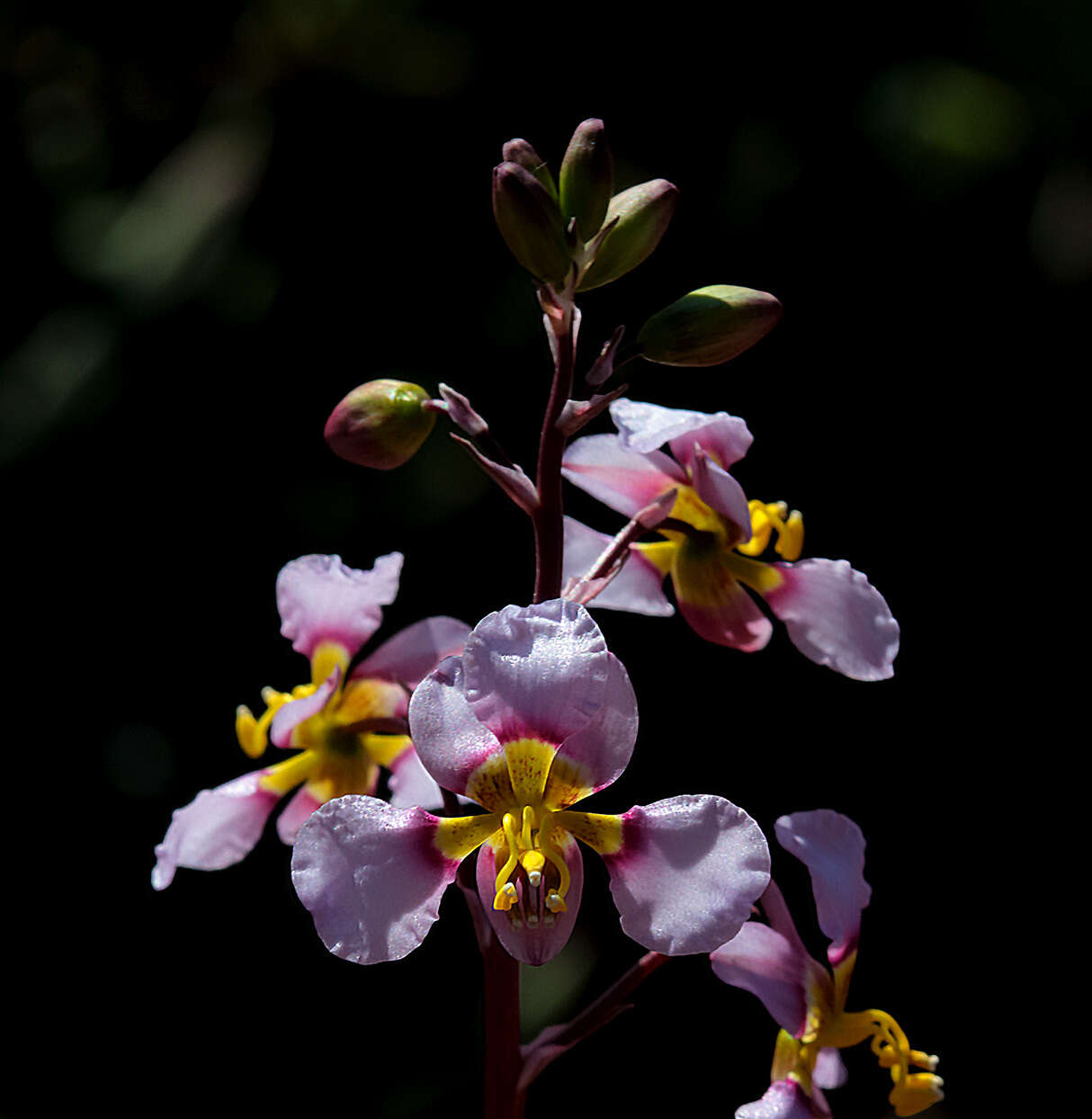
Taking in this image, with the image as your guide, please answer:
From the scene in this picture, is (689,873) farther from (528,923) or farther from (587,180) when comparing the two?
(587,180)

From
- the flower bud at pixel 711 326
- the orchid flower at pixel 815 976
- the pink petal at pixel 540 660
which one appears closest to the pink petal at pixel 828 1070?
the orchid flower at pixel 815 976

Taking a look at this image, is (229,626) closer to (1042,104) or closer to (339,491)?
(339,491)

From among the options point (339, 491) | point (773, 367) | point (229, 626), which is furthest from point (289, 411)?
point (773, 367)

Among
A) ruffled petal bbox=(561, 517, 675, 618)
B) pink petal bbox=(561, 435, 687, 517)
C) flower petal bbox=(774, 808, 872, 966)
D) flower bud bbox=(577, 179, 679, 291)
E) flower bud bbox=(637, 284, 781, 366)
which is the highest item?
flower bud bbox=(577, 179, 679, 291)

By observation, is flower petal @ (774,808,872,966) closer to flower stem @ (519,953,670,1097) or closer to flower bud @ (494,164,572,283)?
flower stem @ (519,953,670,1097)

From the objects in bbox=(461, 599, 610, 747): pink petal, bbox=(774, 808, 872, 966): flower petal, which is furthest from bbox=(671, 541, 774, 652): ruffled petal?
bbox=(461, 599, 610, 747): pink petal

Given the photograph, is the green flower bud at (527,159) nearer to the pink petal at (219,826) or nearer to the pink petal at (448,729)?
the pink petal at (448,729)

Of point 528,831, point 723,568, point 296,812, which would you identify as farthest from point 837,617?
point 296,812
